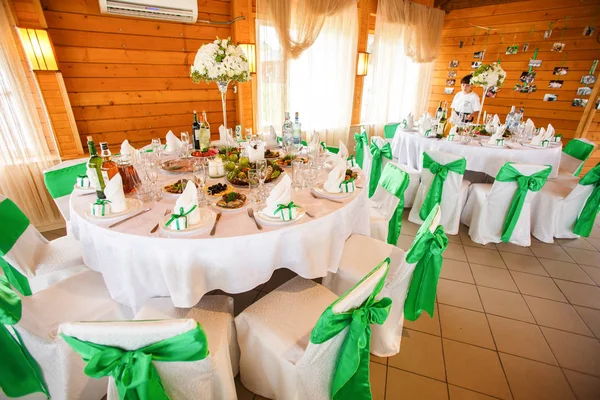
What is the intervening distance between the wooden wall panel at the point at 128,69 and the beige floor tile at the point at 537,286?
3.99 metres

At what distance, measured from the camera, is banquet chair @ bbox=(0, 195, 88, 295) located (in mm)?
1551

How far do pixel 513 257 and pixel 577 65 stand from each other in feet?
13.5

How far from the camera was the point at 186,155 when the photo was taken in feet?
7.72

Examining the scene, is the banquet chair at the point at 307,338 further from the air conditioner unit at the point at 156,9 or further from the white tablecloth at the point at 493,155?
the air conditioner unit at the point at 156,9

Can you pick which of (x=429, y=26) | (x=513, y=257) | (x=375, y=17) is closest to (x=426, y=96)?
(x=429, y=26)

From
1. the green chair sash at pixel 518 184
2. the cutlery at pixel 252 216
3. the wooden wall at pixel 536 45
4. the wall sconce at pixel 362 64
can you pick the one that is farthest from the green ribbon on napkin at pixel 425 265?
the wooden wall at pixel 536 45

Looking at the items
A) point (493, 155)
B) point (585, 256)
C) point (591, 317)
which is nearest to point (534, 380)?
point (591, 317)

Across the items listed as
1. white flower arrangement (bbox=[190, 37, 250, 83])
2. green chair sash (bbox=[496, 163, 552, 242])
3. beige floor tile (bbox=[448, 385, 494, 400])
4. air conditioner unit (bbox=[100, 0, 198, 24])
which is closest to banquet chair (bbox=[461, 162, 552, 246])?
green chair sash (bbox=[496, 163, 552, 242])

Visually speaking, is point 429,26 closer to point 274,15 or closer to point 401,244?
point 274,15

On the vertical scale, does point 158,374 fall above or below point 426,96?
below

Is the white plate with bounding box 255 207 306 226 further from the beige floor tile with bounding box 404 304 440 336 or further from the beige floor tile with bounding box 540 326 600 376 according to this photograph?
the beige floor tile with bounding box 540 326 600 376

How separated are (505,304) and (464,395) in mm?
935

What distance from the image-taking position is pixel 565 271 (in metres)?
2.54

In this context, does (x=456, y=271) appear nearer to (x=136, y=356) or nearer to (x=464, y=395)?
(x=464, y=395)
